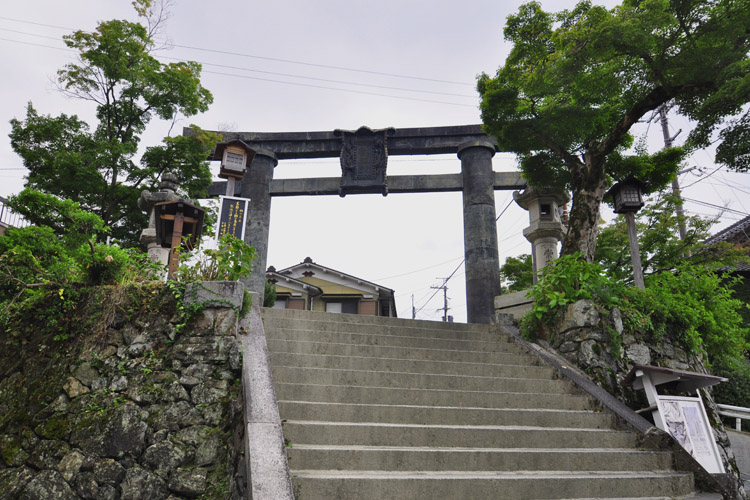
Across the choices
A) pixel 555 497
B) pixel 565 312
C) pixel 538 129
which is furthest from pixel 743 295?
pixel 555 497

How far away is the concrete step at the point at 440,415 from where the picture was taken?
13.9 feet

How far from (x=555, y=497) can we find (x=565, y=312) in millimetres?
3553

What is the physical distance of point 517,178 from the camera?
49.4 feet

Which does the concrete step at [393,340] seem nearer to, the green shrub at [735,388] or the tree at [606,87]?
the tree at [606,87]

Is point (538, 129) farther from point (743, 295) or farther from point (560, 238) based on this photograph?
point (743, 295)

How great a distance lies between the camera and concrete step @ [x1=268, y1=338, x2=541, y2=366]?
224 inches

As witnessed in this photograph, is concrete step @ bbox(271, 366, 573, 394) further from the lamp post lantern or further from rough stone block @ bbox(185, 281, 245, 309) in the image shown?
the lamp post lantern

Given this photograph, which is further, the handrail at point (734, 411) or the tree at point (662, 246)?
the tree at point (662, 246)

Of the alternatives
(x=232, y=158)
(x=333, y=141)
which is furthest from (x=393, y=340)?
(x=333, y=141)

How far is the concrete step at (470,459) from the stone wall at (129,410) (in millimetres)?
615

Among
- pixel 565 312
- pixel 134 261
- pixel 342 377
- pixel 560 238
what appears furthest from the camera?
pixel 560 238

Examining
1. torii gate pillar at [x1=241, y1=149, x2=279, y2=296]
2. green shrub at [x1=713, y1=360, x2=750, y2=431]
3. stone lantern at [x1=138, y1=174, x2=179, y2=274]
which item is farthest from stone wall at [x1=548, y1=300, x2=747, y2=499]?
torii gate pillar at [x1=241, y1=149, x2=279, y2=296]

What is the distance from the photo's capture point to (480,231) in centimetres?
1421

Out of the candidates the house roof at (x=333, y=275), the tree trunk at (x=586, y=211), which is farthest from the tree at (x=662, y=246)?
the house roof at (x=333, y=275)
